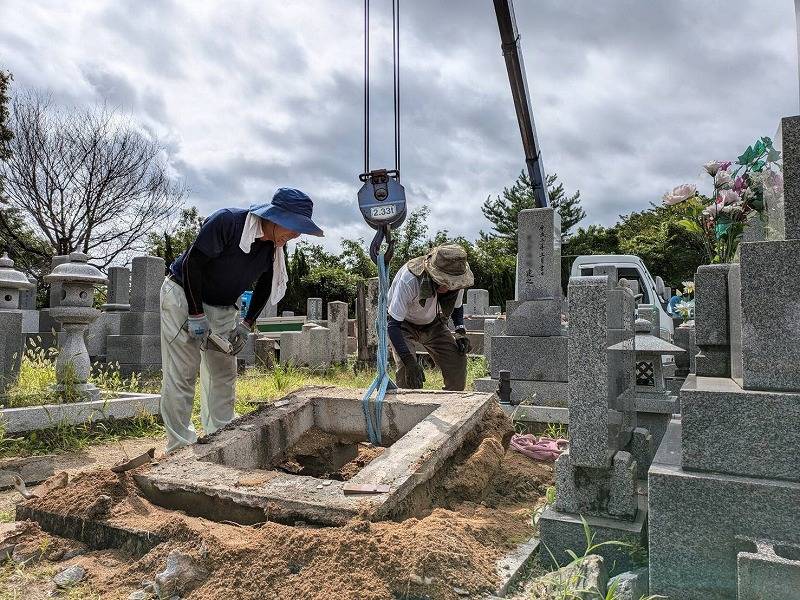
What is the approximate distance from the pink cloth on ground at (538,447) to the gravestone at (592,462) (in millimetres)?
1131

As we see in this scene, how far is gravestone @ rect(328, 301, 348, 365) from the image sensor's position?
9.45 meters

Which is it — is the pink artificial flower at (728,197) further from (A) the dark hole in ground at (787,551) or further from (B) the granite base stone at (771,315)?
(A) the dark hole in ground at (787,551)

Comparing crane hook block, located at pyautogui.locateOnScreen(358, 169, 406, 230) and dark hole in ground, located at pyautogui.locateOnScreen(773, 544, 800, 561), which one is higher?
crane hook block, located at pyautogui.locateOnScreen(358, 169, 406, 230)

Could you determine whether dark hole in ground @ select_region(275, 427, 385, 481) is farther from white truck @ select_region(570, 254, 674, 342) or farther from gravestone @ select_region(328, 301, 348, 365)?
white truck @ select_region(570, 254, 674, 342)

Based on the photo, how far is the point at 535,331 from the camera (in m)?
5.41

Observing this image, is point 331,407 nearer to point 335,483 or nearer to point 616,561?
point 335,483

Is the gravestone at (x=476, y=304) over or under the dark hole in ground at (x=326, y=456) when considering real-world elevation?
over

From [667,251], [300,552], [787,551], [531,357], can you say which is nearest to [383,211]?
[300,552]

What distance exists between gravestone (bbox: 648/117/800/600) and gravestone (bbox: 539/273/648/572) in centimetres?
25

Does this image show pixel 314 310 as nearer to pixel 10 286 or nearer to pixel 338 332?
pixel 338 332

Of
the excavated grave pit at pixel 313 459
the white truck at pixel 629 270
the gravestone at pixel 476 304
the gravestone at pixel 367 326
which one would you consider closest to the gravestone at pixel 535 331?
the excavated grave pit at pixel 313 459

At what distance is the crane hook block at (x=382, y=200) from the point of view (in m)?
3.12

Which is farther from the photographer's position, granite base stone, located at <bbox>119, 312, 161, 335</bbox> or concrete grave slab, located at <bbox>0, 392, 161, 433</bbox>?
granite base stone, located at <bbox>119, 312, 161, 335</bbox>

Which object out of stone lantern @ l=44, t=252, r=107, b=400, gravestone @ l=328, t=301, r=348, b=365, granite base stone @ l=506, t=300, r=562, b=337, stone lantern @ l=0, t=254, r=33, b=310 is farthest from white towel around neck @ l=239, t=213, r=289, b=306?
gravestone @ l=328, t=301, r=348, b=365
